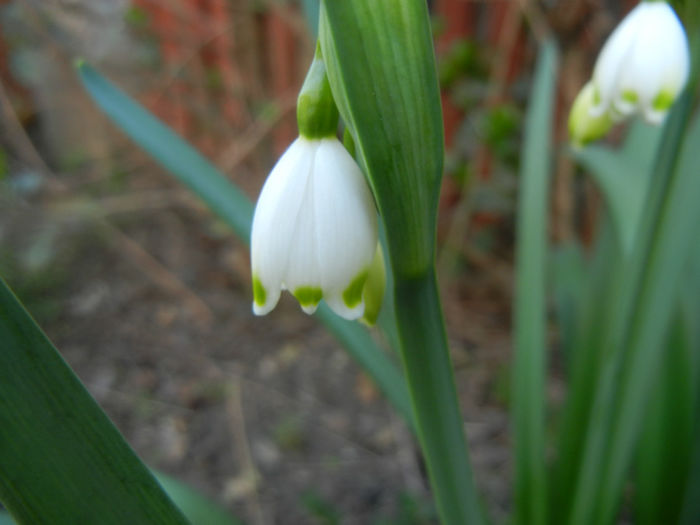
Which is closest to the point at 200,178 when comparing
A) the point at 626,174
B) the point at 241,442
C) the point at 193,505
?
the point at 193,505

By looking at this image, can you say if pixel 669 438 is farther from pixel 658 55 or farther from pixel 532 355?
pixel 658 55

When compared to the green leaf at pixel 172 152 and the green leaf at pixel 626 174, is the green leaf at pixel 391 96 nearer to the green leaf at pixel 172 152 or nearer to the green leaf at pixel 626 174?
the green leaf at pixel 172 152

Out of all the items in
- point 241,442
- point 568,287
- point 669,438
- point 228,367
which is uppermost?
point 228,367

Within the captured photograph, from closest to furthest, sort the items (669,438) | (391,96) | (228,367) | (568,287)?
(391,96) → (669,438) → (568,287) → (228,367)

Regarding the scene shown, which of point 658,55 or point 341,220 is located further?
point 658,55

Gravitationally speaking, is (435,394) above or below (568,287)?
below

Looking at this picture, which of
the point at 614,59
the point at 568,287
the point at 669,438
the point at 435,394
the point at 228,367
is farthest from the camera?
the point at 228,367

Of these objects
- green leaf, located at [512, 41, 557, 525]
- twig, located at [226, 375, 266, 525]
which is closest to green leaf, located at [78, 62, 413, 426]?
green leaf, located at [512, 41, 557, 525]

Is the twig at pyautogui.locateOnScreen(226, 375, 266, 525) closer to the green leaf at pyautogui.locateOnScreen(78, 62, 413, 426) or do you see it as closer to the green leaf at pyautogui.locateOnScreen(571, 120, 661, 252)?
the green leaf at pyautogui.locateOnScreen(78, 62, 413, 426)
